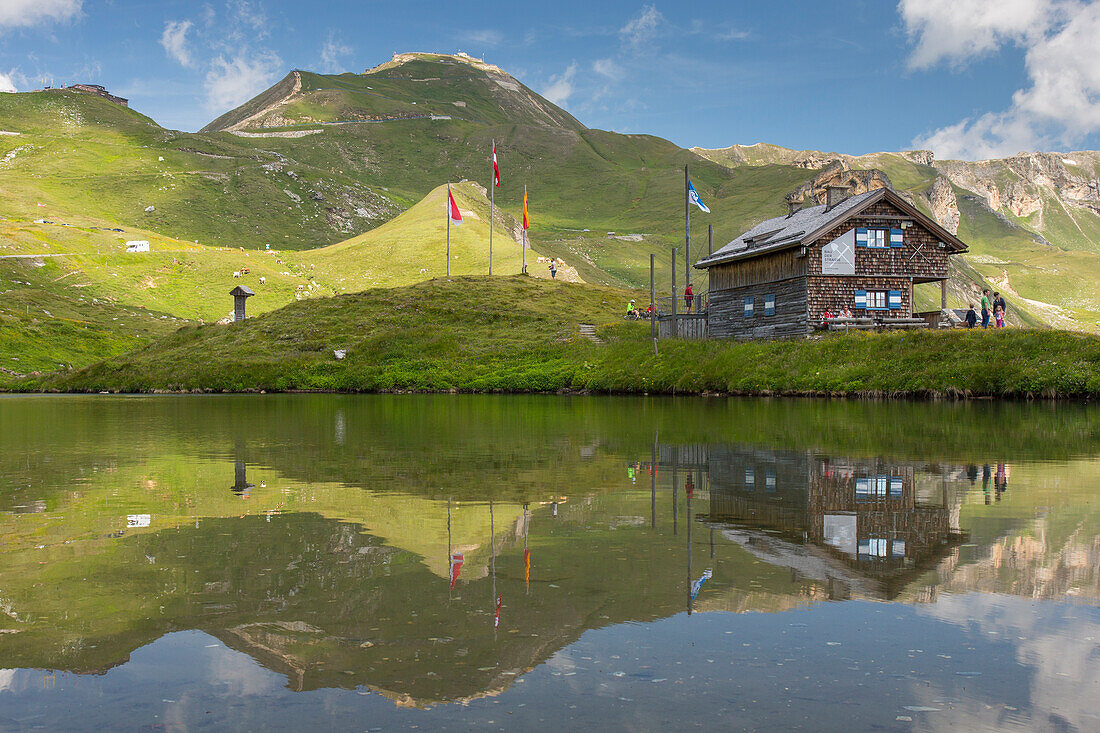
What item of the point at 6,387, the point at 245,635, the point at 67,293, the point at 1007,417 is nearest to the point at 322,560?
the point at 245,635

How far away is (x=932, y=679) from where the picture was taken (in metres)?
5.56

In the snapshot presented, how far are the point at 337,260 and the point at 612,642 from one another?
382 feet

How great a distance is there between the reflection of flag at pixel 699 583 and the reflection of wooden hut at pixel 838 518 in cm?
88

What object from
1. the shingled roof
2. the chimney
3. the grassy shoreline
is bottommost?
the grassy shoreline

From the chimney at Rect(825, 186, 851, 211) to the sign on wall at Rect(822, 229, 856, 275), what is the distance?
3.81 meters

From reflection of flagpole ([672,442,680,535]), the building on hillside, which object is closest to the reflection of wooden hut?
reflection of flagpole ([672,442,680,535])

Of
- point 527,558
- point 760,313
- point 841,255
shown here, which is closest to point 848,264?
point 841,255

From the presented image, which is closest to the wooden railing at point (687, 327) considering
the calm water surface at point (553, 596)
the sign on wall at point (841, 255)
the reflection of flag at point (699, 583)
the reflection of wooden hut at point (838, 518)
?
the sign on wall at point (841, 255)

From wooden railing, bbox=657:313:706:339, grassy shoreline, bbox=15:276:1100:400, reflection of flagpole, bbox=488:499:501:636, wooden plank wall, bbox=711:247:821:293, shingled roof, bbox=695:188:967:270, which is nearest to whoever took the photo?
reflection of flagpole, bbox=488:499:501:636

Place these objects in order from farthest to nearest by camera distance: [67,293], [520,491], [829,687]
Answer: [67,293]
[520,491]
[829,687]

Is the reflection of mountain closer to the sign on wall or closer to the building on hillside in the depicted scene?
the building on hillside

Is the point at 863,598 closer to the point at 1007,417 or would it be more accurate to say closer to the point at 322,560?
the point at 322,560

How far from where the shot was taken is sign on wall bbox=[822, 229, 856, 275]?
179ft

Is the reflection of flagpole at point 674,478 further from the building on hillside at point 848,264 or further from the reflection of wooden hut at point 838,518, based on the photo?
the building on hillside at point 848,264
